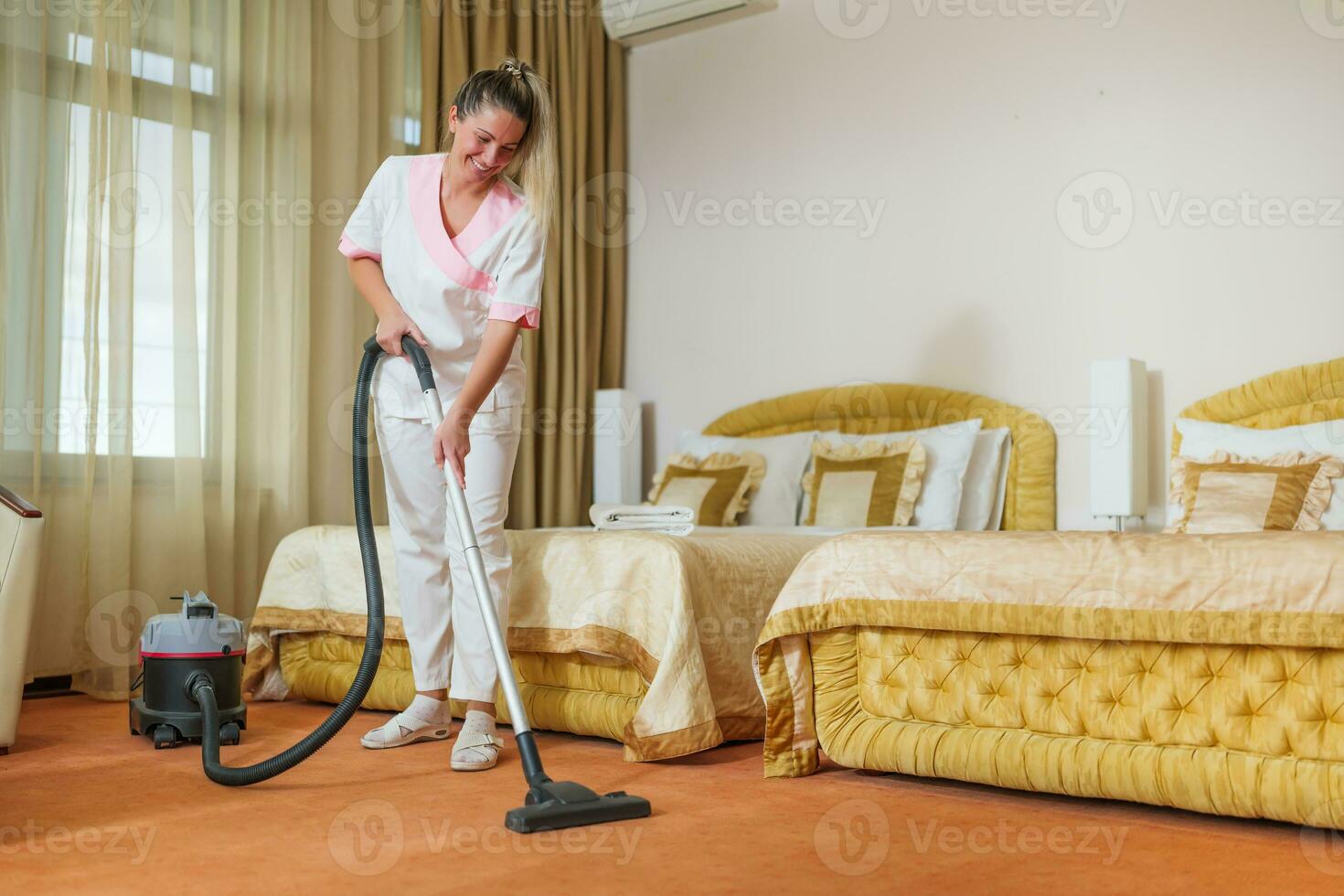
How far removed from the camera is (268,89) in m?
4.16

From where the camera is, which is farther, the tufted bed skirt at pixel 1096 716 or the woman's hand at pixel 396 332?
the woman's hand at pixel 396 332

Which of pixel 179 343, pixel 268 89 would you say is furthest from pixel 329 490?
pixel 268 89

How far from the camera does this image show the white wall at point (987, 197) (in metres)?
3.72

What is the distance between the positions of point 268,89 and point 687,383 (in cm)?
196

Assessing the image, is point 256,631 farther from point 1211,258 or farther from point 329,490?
point 1211,258

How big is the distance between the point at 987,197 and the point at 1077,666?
253 centimetres

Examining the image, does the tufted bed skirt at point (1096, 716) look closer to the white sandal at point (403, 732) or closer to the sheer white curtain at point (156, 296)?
the white sandal at point (403, 732)

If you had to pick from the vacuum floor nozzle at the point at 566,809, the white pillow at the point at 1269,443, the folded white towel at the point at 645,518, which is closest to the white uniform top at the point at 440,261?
the folded white towel at the point at 645,518

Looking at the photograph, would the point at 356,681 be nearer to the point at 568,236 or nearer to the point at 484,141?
the point at 484,141

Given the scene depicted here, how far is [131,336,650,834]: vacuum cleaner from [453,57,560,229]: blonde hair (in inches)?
16.8

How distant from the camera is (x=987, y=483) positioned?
4066mm

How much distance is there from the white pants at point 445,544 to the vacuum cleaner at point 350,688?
0.33ft

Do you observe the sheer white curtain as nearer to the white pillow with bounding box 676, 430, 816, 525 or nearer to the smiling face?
the white pillow with bounding box 676, 430, 816, 525

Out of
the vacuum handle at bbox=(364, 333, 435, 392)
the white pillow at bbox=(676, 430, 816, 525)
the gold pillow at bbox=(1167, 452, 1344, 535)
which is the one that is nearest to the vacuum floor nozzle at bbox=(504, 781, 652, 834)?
the vacuum handle at bbox=(364, 333, 435, 392)
